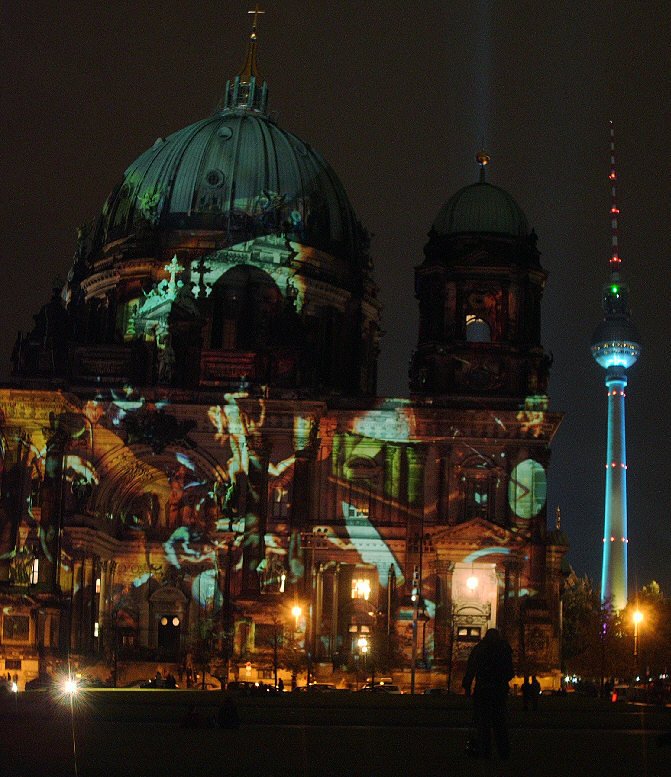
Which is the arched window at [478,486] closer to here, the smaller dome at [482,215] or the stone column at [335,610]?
the stone column at [335,610]

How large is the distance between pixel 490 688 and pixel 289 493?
6029 cm

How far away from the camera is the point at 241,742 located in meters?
31.1

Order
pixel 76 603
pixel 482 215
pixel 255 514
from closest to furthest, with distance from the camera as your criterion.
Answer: pixel 76 603
pixel 255 514
pixel 482 215

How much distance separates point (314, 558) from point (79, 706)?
42.7m

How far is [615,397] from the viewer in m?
172

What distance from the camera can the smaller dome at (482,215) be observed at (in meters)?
90.4

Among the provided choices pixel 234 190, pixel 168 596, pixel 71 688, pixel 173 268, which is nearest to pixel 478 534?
pixel 168 596

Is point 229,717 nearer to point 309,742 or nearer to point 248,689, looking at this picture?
point 309,742

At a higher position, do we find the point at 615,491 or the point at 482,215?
the point at 482,215

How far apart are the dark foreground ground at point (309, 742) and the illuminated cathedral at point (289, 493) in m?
35.8

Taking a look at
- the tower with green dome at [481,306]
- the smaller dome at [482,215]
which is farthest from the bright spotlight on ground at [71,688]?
the smaller dome at [482,215]

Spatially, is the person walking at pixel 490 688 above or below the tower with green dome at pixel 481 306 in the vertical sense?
below

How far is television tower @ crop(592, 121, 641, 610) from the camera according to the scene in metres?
168

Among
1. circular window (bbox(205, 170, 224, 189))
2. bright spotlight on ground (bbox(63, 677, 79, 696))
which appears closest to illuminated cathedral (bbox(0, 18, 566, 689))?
circular window (bbox(205, 170, 224, 189))
